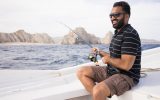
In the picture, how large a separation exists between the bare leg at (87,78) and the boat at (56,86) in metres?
0.10

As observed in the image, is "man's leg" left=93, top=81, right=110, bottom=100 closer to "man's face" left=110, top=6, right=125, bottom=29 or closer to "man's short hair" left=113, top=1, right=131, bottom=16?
"man's face" left=110, top=6, right=125, bottom=29

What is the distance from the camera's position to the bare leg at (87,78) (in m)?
2.71

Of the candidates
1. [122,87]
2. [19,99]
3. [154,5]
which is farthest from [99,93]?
[154,5]

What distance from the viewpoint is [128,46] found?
8.07ft

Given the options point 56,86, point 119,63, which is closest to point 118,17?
point 119,63

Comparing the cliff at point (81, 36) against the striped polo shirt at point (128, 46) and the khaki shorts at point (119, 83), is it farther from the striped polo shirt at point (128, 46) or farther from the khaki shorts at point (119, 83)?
the khaki shorts at point (119, 83)

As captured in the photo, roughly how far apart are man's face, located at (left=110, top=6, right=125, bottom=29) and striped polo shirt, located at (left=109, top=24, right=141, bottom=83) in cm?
6

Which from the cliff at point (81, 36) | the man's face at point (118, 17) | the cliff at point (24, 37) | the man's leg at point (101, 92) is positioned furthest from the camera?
the cliff at point (24, 37)

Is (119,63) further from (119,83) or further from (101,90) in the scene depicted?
(101,90)

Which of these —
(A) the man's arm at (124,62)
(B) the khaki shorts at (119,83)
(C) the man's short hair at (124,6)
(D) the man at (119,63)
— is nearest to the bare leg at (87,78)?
(D) the man at (119,63)

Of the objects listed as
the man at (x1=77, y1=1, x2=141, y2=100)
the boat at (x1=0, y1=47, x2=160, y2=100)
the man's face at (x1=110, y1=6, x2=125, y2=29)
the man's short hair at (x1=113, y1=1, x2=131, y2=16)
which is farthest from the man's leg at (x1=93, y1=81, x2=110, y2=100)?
the man's short hair at (x1=113, y1=1, x2=131, y2=16)

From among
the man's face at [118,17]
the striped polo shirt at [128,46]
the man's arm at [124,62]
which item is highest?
the man's face at [118,17]

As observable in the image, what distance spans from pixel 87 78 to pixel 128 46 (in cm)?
56

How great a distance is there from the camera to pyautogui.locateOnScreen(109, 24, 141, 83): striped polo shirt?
2.46 m
